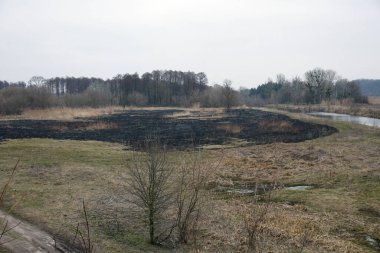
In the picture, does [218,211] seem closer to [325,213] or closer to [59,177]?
[325,213]

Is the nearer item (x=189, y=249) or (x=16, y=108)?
(x=189, y=249)

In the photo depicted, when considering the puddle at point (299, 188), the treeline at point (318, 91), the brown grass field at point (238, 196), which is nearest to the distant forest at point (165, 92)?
the treeline at point (318, 91)

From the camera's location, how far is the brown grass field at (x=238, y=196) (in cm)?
1202

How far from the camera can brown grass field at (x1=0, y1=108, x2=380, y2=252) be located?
39.4 feet

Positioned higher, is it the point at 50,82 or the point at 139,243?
the point at 50,82

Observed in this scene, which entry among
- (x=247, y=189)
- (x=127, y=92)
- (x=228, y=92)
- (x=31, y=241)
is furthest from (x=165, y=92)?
(x=31, y=241)

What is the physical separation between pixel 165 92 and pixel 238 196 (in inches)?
4708

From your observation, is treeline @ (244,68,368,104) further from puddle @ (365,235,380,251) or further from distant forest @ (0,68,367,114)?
puddle @ (365,235,380,251)

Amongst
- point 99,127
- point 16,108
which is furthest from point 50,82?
point 99,127

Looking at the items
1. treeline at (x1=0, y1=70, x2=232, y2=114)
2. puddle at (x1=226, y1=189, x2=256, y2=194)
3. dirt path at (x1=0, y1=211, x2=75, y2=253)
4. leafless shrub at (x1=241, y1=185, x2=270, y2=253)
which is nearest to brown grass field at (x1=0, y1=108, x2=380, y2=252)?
leafless shrub at (x1=241, y1=185, x2=270, y2=253)

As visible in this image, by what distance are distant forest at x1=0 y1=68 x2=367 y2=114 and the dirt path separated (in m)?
72.5

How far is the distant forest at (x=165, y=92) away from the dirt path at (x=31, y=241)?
7249 centimetres

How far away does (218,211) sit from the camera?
14.8m

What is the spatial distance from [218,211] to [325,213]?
4079 millimetres
